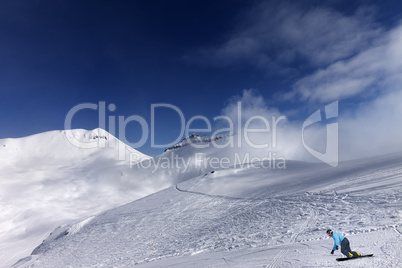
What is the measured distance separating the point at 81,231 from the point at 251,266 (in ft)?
102

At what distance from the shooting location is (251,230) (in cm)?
1588

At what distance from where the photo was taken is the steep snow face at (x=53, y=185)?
59156mm

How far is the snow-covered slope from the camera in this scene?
970 centimetres

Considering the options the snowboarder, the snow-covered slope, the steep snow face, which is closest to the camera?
the snowboarder

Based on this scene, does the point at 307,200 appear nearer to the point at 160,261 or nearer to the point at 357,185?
the point at 357,185

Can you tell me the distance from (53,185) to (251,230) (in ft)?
323

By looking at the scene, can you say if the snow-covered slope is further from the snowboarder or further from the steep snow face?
the steep snow face

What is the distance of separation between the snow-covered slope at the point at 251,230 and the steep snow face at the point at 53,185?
28.0 m

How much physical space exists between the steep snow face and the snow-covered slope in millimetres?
28050

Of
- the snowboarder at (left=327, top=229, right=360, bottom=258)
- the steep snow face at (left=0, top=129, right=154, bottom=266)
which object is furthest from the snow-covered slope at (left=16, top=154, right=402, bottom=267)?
the steep snow face at (left=0, top=129, right=154, bottom=266)

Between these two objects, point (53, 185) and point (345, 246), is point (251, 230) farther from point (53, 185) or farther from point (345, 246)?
point (53, 185)

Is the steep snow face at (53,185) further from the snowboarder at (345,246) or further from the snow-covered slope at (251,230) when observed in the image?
the snowboarder at (345,246)

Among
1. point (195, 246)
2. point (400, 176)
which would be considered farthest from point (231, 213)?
point (400, 176)

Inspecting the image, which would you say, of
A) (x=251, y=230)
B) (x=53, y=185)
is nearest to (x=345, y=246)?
(x=251, y=230)
